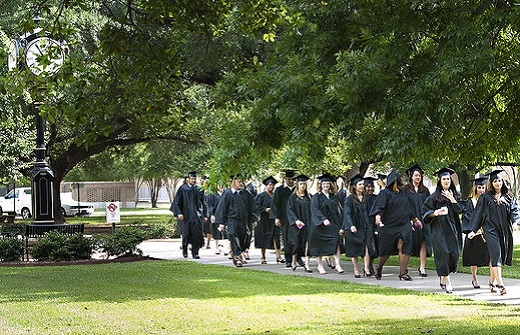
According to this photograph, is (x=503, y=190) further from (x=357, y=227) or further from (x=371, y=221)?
(x=357, y=227)

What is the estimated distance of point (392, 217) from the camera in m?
17.1

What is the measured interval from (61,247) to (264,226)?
4341 millimetres

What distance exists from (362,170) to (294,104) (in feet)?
62.0

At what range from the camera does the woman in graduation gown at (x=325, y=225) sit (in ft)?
60.2

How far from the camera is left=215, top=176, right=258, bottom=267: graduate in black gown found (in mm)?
20078

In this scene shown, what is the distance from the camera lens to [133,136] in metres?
37.7

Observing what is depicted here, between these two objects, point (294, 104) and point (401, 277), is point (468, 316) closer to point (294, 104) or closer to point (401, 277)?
point (294, 104)

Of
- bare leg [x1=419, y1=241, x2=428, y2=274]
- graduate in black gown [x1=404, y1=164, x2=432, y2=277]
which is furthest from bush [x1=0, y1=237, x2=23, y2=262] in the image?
bare leg [x1=419, y1=241, x2=428, y2=274]

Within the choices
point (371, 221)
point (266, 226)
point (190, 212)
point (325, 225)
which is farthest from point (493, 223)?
point (190, 212)

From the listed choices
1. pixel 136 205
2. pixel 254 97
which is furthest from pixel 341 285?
pixel 136 205

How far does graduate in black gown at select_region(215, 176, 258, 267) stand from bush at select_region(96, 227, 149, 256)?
196 cm

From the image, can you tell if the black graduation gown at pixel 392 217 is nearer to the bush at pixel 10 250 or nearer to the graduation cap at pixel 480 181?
the graduation cap at pixel 480 181

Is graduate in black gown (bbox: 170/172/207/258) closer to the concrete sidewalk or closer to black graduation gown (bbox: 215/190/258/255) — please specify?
the concrete sidewalk

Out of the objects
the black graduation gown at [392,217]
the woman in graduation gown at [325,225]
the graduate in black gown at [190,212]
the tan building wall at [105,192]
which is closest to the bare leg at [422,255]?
the black graduation gown at [392,217]
